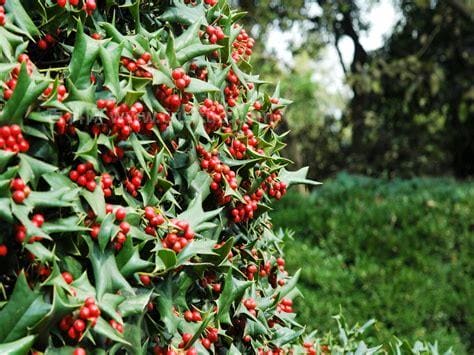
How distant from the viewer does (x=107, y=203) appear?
1.79 m

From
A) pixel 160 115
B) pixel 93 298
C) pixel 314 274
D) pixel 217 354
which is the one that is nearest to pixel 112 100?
pixel 160 115

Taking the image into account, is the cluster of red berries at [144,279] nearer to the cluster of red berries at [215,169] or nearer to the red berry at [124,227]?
the red berry at [124,227]

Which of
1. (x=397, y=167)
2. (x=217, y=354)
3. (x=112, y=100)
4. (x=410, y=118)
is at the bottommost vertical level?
(x=397, y=167)

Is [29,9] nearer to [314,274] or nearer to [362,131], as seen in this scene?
[314,274]

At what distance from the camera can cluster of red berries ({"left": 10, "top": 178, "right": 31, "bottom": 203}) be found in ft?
4.89

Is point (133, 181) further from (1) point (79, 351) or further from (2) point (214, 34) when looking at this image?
(2) point (214, 34)

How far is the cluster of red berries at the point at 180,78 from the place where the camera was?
190cm

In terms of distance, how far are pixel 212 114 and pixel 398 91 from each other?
8.41 m

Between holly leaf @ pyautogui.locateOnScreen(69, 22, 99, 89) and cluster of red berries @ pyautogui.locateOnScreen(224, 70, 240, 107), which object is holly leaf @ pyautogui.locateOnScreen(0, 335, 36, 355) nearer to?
holly leaf @ pyautogui.locateOnScreen(69, 22, 99, 89)

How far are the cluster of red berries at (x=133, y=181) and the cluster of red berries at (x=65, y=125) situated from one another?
0.65 ft

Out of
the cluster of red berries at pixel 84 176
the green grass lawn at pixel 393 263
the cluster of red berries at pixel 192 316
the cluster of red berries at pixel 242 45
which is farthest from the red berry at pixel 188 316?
the green grass lawn at pixel 393 263

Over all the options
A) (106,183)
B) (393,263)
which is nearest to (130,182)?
(106,183)

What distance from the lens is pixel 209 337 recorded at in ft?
6.44

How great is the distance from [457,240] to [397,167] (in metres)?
4.96
